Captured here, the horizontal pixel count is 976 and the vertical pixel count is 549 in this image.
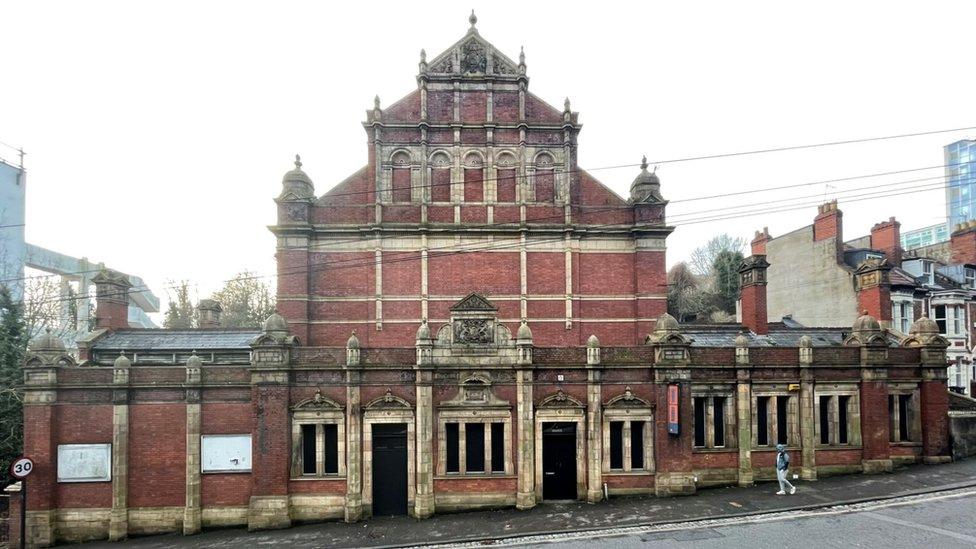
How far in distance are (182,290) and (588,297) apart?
4007 cm

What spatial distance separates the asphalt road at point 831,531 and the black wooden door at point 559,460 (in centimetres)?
325

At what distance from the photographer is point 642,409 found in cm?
1803

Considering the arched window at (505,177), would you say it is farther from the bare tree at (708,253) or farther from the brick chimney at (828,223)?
the bare tree at (708,253)

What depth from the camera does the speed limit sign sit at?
52.4 feet

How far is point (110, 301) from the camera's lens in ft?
75.3

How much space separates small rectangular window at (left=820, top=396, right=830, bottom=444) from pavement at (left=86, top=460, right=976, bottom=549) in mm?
1675

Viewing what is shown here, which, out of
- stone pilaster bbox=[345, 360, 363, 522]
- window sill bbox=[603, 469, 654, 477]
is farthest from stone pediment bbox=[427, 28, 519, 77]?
window sill bbox=[603, 469, 654, 477]

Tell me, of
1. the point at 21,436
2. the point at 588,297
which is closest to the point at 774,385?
the point at 588,297

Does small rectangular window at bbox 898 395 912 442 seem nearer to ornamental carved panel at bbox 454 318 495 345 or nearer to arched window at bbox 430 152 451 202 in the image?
ornamental carved panel at bbox 454 318 495 345

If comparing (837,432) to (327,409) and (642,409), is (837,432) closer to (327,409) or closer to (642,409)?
(642,409)

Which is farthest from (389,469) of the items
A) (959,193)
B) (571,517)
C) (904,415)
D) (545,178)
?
(959,193)

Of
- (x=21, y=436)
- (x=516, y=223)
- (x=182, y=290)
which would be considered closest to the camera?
(x=21, y=436)

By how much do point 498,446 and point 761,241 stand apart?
3021 cm

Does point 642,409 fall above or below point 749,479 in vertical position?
above
